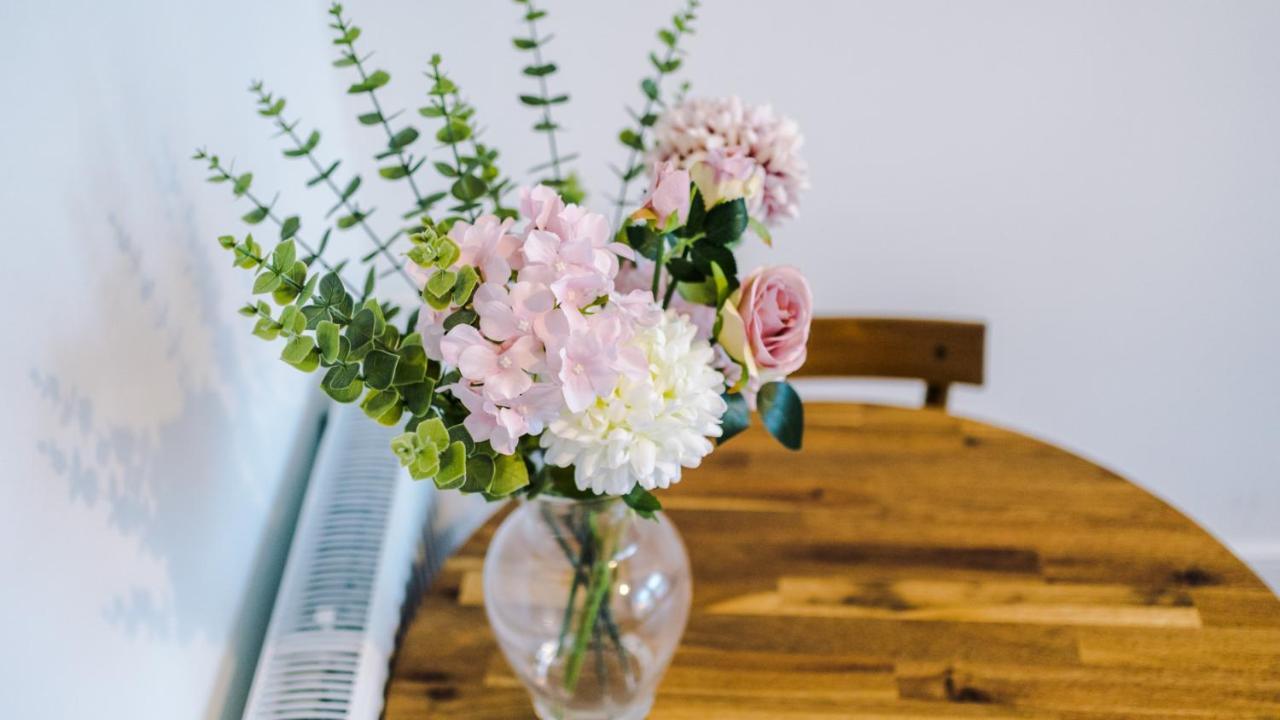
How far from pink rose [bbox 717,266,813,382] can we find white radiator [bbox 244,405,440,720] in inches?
20.7

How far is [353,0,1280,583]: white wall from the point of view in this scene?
1461 millimetres

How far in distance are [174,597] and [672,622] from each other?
436mm

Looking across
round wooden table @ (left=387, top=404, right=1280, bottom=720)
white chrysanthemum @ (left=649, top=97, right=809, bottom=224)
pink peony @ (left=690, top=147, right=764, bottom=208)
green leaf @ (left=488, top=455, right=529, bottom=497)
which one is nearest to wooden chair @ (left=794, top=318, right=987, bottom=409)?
round wooden table @ (left=387, top=404, right=1280, bottom=720)

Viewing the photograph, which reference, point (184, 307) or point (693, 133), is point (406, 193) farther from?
point (693, 133)

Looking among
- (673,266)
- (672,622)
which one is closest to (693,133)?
(673,266)

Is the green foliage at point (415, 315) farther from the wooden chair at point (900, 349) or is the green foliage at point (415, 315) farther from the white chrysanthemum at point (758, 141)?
the wooden chair at point (900, 349)

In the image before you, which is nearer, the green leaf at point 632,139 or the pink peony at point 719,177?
the pink peony at point 719,177

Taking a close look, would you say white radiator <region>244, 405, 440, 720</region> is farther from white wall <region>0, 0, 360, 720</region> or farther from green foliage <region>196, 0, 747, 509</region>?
green foliage <region>196, 0, 747, 509</region>

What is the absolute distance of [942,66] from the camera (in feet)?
4.90

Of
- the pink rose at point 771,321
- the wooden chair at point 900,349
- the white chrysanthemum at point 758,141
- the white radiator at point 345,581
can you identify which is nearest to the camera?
the pink rose at point 771,321

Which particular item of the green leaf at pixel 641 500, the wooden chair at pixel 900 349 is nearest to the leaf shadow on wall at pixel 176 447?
the green leaf at pixel 641 500

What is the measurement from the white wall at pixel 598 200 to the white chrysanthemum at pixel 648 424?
344 mm

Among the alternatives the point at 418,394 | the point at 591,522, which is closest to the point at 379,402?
the point at 418,394

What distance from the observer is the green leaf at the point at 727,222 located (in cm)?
75
